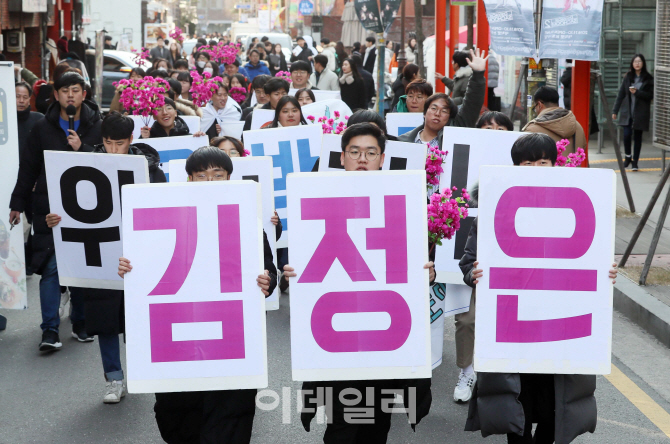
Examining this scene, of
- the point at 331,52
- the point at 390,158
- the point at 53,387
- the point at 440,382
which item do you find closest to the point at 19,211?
the point at 53,387

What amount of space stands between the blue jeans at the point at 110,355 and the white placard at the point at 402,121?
368 centimetres

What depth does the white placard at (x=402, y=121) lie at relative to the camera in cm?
839

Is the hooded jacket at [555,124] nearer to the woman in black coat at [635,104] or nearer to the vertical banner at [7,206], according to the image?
the vertical banner at [7,206]

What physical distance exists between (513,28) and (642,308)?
411 centimetres

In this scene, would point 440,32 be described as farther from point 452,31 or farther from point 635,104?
point 635,104

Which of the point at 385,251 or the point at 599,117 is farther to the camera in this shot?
the point at 599,117

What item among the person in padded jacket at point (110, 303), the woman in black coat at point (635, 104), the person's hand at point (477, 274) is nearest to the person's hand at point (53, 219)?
the person in padded jacket at point (110, 303)

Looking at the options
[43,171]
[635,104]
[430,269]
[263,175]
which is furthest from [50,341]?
[635,104]

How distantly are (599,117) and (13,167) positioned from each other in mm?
13743

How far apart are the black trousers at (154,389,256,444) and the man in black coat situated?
109 inches

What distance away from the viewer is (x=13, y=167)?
271 inches

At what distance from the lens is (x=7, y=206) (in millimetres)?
6887

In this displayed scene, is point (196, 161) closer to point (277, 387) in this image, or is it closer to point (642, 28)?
point (277, 387)

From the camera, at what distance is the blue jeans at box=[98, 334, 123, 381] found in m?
5.61
